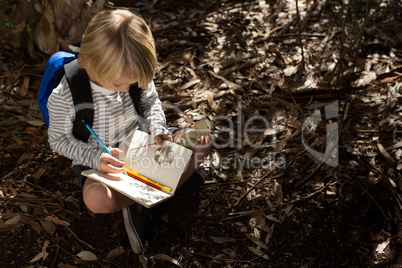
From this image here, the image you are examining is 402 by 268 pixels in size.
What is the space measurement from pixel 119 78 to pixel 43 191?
998 mm

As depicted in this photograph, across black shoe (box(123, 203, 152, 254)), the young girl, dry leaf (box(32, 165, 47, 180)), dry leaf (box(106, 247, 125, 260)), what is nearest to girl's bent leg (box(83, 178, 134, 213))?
the young girl

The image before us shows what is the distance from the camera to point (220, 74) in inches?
119

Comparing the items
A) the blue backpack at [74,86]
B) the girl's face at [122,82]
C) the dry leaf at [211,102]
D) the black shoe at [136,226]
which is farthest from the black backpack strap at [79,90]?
the dry leaf at [211,102]

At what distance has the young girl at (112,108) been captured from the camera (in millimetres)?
1722

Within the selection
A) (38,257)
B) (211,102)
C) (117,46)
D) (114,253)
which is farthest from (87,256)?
(211,102)

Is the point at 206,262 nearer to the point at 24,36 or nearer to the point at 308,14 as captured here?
the point at 24,36

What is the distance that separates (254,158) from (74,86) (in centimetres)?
122

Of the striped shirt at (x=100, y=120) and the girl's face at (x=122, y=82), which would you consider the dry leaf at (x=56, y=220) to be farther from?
the girl's face at (x=122, y=82)

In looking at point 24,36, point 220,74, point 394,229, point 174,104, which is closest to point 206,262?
point 394,229

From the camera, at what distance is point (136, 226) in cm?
204

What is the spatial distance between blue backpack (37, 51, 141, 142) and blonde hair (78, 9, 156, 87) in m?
0.13

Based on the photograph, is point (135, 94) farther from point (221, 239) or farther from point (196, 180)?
point (221, 239)

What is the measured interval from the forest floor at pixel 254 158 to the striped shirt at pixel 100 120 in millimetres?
429

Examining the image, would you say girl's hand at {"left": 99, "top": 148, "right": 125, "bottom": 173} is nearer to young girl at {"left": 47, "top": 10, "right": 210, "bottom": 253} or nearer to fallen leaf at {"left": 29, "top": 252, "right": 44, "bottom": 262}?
young girl at {"left": 47, "top": 10, "right": 210, "bottom": 253}
